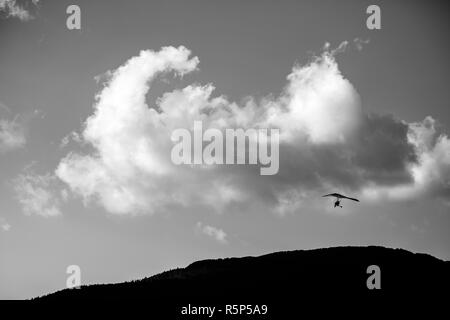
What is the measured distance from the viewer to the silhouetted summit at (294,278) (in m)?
62.0

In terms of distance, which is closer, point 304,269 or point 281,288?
point 281,288

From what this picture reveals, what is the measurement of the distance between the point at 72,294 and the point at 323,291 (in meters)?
34.6

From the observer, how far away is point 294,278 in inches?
2628

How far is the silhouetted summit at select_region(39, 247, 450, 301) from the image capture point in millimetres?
62031
